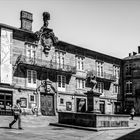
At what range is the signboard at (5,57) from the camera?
28330 mm

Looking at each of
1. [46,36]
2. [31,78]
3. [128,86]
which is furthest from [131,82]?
[31,78]

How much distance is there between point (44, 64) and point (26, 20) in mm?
5512

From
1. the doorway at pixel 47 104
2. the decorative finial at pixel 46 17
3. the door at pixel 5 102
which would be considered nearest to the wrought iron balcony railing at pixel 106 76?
the doorway at pixel 47 104

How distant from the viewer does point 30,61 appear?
3066cm

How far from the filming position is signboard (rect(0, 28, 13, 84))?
92.9 ft

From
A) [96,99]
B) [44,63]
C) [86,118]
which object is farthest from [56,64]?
[86,118]

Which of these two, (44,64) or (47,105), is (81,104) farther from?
(44,64)

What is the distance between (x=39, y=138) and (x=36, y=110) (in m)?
18.5

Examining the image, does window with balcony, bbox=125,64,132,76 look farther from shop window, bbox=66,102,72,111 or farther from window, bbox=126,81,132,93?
shop window, bbox=66,102,72,111

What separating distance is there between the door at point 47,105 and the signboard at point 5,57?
5.35 m

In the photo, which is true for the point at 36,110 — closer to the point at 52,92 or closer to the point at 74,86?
the point at 52,92

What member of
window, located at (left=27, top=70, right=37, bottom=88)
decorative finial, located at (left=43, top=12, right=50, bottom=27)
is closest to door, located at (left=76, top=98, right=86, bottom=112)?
window, located at (left=27, top=70, right=37, bottom=88)

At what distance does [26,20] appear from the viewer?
32.4 metres

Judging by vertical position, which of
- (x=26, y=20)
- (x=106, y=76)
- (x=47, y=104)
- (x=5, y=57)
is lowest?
(x=47, y=104)
